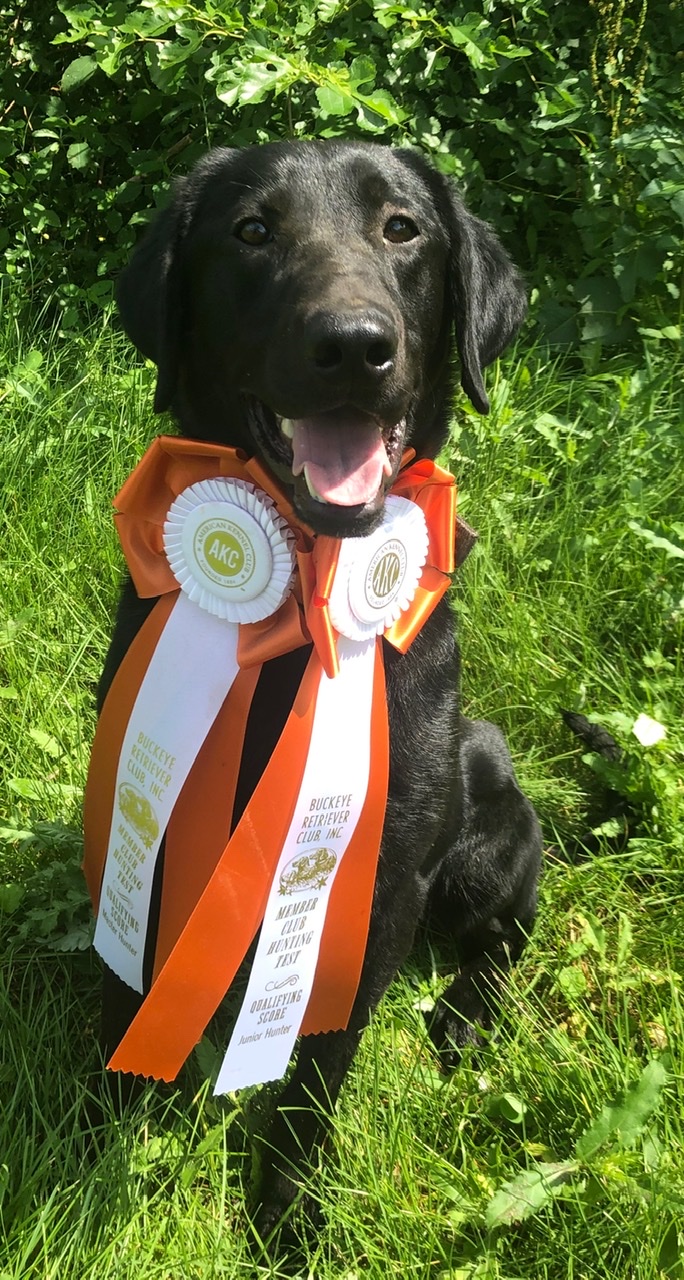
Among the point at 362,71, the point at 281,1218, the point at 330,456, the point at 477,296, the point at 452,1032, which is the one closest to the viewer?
the point at 330,456

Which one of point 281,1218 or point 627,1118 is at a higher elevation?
point 627,1118

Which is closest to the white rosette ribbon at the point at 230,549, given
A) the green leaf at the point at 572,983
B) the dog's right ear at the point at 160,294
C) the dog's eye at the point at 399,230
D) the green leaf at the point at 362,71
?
the dog's right ear at the point at 160,294

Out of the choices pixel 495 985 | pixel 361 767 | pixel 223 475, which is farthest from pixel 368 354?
pixel 495 985

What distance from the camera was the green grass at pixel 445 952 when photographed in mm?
1610

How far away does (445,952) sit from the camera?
7.75 feet

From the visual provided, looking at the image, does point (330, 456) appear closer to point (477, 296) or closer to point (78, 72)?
point (477, 296)

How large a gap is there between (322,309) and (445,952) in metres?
1.58

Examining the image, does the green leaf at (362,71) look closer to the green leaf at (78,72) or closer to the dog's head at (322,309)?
the green leaf at (78,72)

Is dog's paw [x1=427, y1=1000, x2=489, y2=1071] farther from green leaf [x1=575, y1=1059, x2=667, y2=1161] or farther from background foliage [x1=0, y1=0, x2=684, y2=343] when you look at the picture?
background foliage [x1=0, y1=0, x2=684, y2=343]

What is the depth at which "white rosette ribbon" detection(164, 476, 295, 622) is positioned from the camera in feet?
A: 4.95

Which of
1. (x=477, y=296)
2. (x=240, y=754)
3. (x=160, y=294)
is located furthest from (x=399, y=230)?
(x=240, y=754)

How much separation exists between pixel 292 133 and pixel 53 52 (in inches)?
45.4

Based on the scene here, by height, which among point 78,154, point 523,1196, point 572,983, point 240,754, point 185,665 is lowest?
point 572,983

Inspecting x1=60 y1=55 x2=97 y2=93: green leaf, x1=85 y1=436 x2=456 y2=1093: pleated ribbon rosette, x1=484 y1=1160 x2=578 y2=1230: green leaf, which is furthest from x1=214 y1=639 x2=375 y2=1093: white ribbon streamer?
x1=60 y1=55 x2=97 y2=93: green leaf
